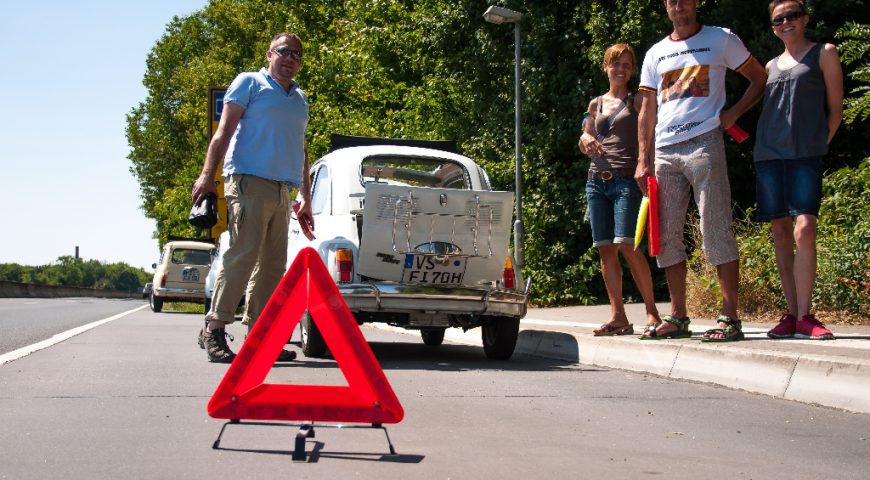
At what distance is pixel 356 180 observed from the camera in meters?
9.38

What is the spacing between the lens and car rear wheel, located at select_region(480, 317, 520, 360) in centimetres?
905

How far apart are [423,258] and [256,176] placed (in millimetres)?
1614

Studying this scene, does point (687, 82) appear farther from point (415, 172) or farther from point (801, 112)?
point (415, 172)

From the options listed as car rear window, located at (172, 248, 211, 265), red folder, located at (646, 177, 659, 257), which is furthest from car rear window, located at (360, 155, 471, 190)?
car rear window, located at (172, 248, 211, 265)

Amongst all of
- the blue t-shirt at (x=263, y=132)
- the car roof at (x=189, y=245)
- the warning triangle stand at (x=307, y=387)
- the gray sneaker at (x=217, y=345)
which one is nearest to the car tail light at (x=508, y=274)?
the blue t-shirt at (x=263, y=132)

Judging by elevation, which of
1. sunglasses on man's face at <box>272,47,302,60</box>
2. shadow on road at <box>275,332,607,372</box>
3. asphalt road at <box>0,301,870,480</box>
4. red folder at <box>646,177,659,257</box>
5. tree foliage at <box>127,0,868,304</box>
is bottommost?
asphalt road at <box>0,301,870,480</box>

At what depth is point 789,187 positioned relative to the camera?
746 centimetres

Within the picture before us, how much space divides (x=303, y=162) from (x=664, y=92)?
8.93 ft

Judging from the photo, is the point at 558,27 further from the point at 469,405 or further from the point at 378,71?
the point at 469,405

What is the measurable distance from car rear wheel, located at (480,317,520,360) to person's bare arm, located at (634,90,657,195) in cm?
172

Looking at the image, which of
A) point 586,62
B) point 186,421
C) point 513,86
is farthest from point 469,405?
point 513,86

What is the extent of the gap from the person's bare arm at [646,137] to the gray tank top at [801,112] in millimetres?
900

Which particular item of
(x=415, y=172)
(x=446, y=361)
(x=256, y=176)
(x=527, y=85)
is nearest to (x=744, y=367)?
(x=446, y=361)

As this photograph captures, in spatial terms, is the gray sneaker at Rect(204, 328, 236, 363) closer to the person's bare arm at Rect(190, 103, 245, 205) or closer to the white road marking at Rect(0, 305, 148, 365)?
the person's bare arm at Rect(190, 103, 245, 205)
